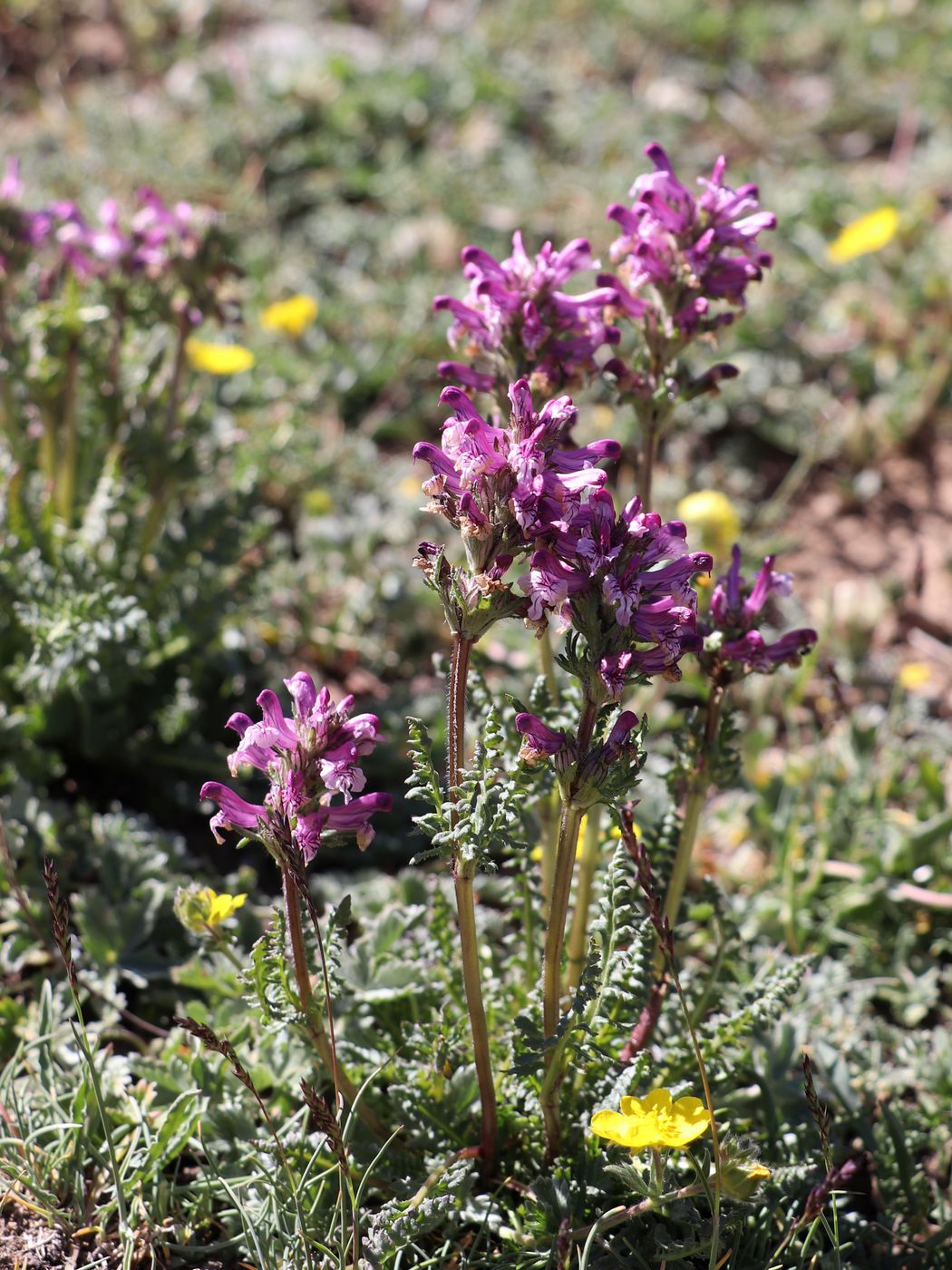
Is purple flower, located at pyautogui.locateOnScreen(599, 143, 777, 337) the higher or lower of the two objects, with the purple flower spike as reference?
higher

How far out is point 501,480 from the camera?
1.90 meters

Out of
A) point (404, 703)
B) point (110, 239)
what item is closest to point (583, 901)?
point (404, 703)

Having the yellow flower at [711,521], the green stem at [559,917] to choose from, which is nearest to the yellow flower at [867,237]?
the yellow flower at [711,521]

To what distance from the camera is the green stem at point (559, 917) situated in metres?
1.99

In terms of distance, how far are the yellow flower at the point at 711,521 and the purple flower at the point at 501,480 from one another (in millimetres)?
2099

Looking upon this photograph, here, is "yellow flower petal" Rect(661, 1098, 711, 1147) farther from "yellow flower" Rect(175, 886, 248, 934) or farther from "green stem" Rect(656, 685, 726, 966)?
"yellow flower" Rect(175, 886, 248, 934)

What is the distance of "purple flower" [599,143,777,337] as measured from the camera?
2.42 metres

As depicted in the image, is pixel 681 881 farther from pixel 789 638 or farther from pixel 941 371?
pixel 941 371

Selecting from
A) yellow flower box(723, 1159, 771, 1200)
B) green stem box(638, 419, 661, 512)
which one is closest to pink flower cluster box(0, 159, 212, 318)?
green stem box(638, 419, 661, 512)

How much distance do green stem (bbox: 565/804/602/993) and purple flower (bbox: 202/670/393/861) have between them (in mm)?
611

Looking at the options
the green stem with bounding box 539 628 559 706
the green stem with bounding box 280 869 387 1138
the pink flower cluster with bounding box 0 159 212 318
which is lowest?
the green stem with bounding box 280 869 387 1138

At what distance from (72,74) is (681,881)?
20.7ft

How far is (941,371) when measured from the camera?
489cm

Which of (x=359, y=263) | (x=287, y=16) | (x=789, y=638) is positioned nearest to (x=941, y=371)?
(x=359, y=263)
